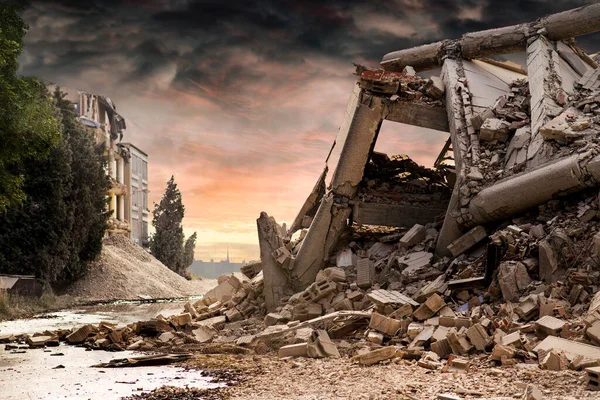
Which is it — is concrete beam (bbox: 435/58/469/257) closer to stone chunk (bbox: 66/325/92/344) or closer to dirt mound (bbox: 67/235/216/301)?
stone chunk (bbox: 66/325/92/344)

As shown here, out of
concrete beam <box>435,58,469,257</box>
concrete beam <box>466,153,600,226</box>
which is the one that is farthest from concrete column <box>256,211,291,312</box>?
concrete beam <box>466,153,600,226</box>

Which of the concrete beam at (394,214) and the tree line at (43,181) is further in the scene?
the tree line at (43,181)

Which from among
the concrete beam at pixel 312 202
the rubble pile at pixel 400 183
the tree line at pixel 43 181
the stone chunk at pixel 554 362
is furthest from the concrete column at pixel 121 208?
the stone chunk at pixel 554 362

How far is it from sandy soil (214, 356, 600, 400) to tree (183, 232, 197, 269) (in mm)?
25327

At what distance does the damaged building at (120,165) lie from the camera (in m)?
32.2

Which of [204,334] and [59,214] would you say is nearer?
[204,334]

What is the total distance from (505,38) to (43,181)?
1500cm

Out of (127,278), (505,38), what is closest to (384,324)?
(505,38)

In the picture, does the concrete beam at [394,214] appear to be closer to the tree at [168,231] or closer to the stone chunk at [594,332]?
the stone chunk at [594,332]

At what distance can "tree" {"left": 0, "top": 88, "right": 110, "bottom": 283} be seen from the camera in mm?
20672

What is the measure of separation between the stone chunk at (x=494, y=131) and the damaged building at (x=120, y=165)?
21.9 meters

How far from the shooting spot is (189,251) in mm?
33156

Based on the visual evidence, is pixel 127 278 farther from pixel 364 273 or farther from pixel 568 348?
pixel 568 348

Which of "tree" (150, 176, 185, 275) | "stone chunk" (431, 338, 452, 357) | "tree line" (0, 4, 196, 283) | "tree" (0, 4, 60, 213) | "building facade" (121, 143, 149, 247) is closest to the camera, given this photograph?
"stone chunk" (431, 338, 452, 357)
